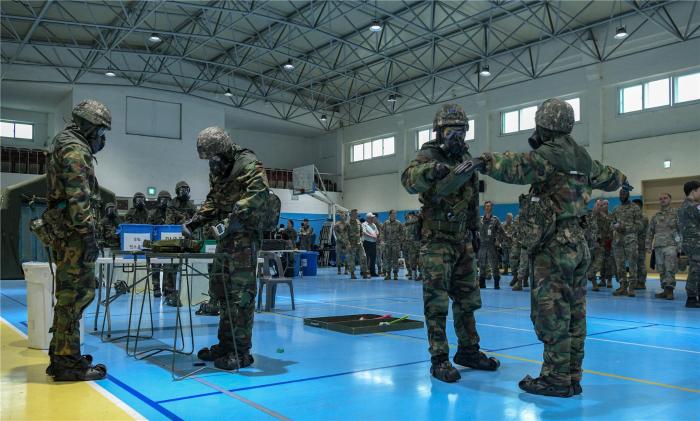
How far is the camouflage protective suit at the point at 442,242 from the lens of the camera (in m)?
4.09

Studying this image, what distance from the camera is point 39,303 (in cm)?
551

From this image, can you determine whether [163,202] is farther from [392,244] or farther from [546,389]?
[546,389]

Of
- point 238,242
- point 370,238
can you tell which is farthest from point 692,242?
point 370,238

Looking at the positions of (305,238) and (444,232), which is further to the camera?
(305,238)

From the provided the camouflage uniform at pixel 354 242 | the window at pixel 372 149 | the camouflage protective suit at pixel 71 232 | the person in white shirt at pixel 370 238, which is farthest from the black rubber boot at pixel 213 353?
the window at pixel 372 149

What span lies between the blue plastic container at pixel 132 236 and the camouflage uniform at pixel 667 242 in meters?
9.07

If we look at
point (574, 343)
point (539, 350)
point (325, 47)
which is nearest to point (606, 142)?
point (325, 47)

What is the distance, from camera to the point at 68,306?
409cm

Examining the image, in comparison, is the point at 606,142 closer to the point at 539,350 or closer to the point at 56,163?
the point at 539,350

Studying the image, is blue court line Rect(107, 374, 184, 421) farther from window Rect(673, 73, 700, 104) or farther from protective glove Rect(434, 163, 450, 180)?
window Rect(673, 73, 700, 104)

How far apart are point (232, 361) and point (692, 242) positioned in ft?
26.7

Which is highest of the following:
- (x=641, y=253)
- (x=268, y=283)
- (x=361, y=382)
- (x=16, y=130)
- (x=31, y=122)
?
(x=31, y=122)

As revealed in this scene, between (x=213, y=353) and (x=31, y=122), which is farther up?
(x=31, y=122)

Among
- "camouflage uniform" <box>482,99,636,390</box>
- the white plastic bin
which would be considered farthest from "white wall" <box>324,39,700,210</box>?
the white plastic bin
